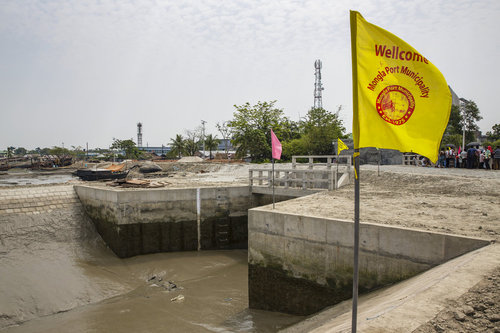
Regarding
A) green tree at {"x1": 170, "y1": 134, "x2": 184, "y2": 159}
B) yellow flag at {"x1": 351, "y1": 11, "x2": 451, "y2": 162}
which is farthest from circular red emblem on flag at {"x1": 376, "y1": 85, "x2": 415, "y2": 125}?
green tree at {"x1": 170, "y1": 134, "x2": 184, "y2": 159}

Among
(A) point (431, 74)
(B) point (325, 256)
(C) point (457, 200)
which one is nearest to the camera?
(A) point (431, 74)

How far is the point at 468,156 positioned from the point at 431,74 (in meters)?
21.3

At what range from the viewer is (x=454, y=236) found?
5.77 meters

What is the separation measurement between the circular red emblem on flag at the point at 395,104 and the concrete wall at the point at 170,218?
1221cm

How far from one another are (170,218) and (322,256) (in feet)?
29.3

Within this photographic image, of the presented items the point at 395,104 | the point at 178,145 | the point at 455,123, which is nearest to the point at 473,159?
the point at 395,104

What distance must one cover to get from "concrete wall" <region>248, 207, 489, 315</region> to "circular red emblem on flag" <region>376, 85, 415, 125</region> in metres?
3.95

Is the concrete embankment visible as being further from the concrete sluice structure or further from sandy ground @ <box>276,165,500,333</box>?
sandy ground @ <box>276,165,500,333</box>

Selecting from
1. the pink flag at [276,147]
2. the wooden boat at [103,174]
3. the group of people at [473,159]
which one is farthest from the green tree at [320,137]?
the pink flag at [276,147]

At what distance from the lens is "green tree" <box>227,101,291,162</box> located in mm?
42938

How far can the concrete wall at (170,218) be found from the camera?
13922mm

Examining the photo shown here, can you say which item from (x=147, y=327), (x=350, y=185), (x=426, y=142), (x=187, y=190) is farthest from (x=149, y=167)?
(x=426, y=142)

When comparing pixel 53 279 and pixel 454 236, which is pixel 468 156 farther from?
pixel 53 279

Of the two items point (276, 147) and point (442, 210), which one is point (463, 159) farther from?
point (276, 147)
